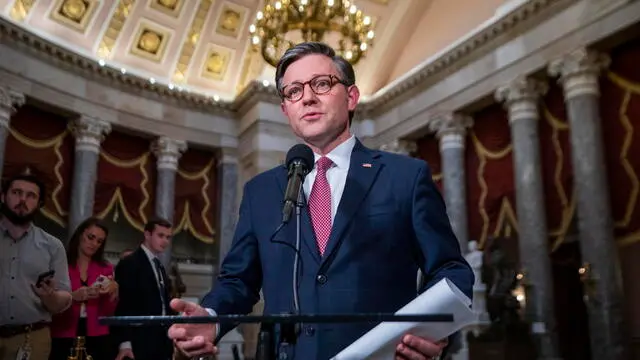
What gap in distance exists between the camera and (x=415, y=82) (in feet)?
43.5

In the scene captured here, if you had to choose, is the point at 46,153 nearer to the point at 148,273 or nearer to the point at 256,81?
the point at 256,81

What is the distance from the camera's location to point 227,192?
15.1 metres

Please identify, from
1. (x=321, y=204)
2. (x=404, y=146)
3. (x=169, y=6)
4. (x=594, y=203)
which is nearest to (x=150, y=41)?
(x=169, y=6)

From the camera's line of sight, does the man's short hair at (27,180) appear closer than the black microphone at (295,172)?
No

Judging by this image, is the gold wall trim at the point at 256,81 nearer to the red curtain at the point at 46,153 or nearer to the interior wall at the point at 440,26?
the interior wall at the point at 440,26

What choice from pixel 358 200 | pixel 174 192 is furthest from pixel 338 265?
pixel 174 192

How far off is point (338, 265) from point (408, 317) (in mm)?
582

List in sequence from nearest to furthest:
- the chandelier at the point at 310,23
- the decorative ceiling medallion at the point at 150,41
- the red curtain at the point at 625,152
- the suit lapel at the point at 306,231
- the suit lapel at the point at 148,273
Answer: the suit lapel at the point at 306,231 < the suit lapel at the point at 148,273 < the chandelier at the point at 310,23 < the red curtain at the point at 625,152 < the decorative ceiling medallion at the point at 150,41

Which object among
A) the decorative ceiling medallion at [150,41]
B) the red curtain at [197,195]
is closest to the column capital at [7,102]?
the decorative ceiling medallion at [150,41]

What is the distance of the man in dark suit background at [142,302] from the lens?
17.4 feet

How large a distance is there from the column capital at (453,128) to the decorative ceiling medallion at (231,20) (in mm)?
5882

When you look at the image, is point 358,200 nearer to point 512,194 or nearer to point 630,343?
point 630,343

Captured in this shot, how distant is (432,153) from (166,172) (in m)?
6.44

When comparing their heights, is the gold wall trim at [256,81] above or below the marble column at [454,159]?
above
